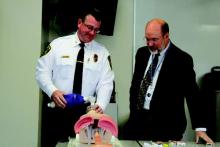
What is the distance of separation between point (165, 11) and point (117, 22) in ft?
1.90

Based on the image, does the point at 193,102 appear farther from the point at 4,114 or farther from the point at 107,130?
the point at 4,114

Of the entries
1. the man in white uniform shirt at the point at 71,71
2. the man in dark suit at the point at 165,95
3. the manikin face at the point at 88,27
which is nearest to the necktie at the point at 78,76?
the man in white uniform shirt at the point at 71,71

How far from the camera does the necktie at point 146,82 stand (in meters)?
2.90

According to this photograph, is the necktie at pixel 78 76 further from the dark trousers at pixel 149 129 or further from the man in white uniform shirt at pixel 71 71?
the dark trousers at pixel 149 129

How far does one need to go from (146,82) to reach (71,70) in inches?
23.3

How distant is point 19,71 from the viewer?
3.76 m

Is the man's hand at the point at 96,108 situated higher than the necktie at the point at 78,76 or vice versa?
the necktie at the point at 78,76

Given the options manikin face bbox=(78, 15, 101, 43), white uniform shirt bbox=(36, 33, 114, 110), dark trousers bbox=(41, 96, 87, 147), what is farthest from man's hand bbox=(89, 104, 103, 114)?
manikin face bbox=(78, 15, 101, 43)

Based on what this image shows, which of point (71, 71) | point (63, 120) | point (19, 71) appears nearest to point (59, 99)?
point (63, 120)

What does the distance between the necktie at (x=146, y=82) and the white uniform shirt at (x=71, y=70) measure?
24cm

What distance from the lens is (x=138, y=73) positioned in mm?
3055

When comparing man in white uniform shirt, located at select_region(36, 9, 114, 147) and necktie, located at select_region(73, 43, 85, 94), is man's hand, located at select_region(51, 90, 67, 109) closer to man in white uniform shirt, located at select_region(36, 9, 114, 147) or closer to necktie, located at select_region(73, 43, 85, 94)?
man in white uniform shirt, located at select_region(36, 9, 114, 147)

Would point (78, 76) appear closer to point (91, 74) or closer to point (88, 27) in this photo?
point (91, 74)

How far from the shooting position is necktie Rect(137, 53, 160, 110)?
114 inches
